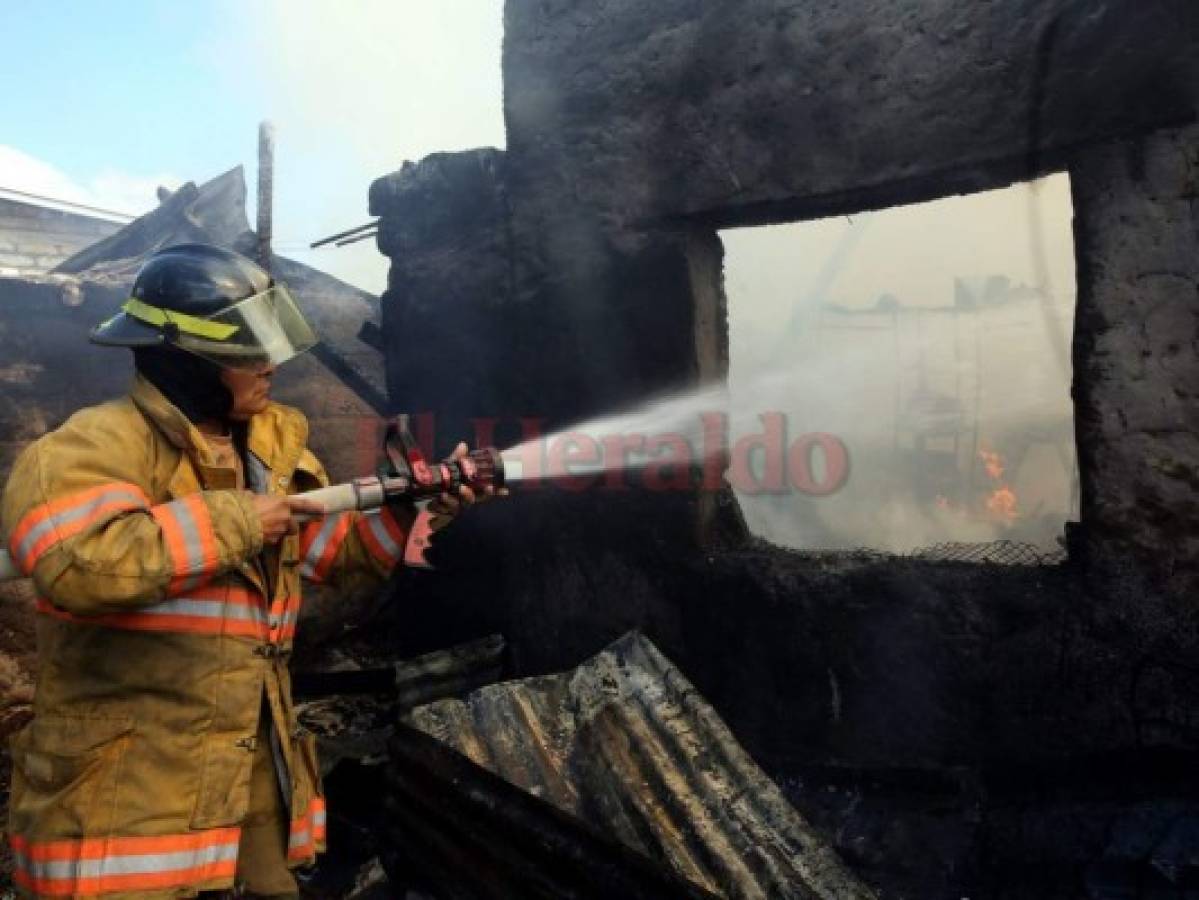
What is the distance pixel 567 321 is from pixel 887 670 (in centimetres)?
238

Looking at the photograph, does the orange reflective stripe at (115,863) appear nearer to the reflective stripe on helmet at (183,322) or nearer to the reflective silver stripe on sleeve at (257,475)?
the reflective silver stripe on sleeve at (257,475)

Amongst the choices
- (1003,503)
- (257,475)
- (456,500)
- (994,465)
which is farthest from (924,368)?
(257,475)

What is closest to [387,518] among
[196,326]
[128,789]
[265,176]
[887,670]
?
[196,326]

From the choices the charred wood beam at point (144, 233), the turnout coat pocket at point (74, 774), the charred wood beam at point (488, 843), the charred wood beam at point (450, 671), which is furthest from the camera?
the charred wood beam at point (144, 233)

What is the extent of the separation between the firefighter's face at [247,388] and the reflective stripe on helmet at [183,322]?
0.13m

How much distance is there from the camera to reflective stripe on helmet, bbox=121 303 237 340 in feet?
7.75

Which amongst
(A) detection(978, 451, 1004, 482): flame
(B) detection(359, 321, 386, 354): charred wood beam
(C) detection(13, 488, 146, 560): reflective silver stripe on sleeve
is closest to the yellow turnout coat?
(C) detection(13, 488, 146, 560): reflective silver stripe on sleeve

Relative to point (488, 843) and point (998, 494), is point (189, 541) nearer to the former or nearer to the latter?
point (488, 843)

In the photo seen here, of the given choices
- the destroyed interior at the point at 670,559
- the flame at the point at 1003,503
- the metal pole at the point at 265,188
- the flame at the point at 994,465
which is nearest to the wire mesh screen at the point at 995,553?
the destroyed interior at the point at 670,559

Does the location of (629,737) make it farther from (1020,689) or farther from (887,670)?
(1020,689)

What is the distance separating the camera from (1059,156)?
9.89 ft

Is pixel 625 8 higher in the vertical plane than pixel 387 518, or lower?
higher

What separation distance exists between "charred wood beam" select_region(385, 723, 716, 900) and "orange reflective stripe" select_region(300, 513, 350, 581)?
837 millimetres

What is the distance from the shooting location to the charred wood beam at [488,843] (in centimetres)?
248
